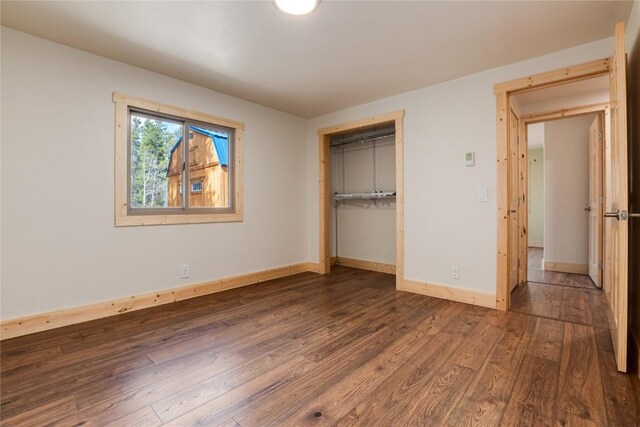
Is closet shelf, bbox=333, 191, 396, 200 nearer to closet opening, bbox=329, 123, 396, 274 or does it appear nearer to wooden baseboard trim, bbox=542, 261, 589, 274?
closet opening, bbox=329, 123, 396, 274

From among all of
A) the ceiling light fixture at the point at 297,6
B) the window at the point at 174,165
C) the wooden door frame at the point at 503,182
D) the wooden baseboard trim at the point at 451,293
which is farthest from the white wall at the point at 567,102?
the window at the point at 174,165

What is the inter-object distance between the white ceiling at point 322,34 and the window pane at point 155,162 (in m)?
0.59

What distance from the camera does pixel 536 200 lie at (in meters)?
7.58

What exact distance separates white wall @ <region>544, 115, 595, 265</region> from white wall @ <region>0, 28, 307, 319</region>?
5083mm

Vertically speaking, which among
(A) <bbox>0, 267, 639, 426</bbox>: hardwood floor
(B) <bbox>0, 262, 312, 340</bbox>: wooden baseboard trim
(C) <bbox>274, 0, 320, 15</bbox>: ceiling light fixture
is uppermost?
(C) <bbox>274, 0, 320, 15</bbox>: ceiling light fixture

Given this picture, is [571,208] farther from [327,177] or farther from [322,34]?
[322,34]

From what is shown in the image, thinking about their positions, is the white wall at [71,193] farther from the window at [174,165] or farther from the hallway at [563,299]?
the hallway at [563,299]

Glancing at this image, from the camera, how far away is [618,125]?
1827mm

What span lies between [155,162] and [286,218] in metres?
1.96

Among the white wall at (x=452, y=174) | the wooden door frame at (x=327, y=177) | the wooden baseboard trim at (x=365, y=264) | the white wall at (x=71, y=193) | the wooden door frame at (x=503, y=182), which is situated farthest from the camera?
the wooden baseboard trim at (x=365, y=264)

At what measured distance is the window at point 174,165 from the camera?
297cm

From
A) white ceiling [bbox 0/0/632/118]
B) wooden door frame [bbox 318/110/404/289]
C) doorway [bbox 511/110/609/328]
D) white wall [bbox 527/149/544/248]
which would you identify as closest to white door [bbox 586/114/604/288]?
doorway [bbox 511/110/609/328]

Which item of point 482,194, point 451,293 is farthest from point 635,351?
point 482,194

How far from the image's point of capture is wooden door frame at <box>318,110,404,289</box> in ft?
12.2
